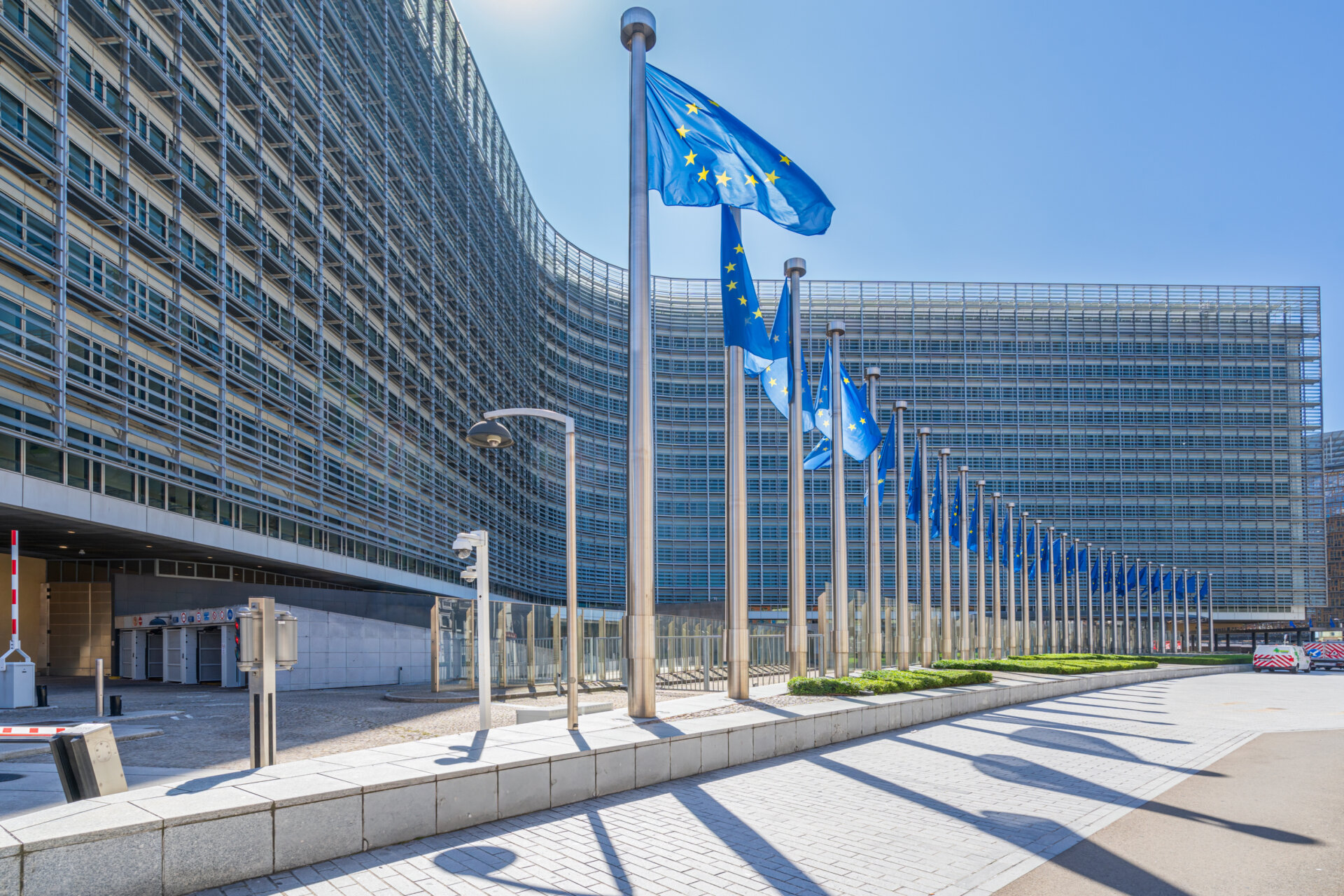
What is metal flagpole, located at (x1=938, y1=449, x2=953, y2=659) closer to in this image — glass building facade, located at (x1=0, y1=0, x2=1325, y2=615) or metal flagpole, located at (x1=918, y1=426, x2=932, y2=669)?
metal flagpole, located at (x1=918, y1=426, x2=932, y2=669)

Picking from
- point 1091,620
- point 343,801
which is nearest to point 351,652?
point 343,801

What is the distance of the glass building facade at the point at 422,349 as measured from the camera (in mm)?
22578

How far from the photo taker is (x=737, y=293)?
1761 cm

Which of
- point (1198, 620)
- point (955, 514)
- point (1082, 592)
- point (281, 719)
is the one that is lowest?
point (1198, 620)

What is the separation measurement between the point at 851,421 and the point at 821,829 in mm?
18658

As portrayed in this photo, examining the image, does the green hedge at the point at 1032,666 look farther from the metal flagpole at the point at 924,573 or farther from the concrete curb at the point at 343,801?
the concrete curb at the point at 343,801

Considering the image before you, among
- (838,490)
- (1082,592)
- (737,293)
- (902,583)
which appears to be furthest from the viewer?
(1082,592)

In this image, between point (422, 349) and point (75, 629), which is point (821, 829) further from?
point (422, 349)

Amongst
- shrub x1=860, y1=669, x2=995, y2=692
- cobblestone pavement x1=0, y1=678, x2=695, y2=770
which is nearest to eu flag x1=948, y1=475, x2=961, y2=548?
shrub x1=860, y1=669, x2=995, y2=692

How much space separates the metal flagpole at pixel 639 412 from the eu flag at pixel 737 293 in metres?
2.84

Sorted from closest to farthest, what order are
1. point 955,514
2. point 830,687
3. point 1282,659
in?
point 830,687, point 1282,659, point 955,514

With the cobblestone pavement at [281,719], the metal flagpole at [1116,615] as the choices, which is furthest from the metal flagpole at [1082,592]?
the cobblestone pavement at [281,719]

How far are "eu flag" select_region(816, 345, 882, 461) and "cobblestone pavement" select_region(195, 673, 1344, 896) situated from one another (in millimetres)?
11379

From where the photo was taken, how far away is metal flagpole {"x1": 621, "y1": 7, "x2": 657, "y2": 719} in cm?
1389
